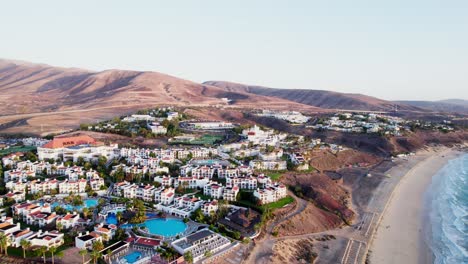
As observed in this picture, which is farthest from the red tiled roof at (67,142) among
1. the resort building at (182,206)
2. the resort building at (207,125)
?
the resort building at (207,125)

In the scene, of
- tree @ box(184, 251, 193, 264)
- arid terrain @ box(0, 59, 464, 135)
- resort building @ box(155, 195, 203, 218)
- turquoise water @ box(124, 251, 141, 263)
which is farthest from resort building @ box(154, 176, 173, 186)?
arid terrain @ box(0, 59, 464, 135)

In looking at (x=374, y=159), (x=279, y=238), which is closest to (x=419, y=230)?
(x=279, y=238)

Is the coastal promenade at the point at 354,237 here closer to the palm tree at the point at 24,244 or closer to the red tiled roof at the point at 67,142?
the palm tree at the point at 24,244

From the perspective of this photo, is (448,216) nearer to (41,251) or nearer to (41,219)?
(41,251)

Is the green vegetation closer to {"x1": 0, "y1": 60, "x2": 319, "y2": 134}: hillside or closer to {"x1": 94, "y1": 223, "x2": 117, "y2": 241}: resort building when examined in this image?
{"x1": 0, "y1": 60, "x2": 319, "y2": 134}: hillside

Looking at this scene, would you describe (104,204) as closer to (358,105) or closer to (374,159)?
(374,159)

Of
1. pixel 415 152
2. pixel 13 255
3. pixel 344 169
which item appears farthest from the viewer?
pixel 415 152

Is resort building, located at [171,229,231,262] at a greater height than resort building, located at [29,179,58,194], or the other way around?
resort building, located at [29,179,58,194]
